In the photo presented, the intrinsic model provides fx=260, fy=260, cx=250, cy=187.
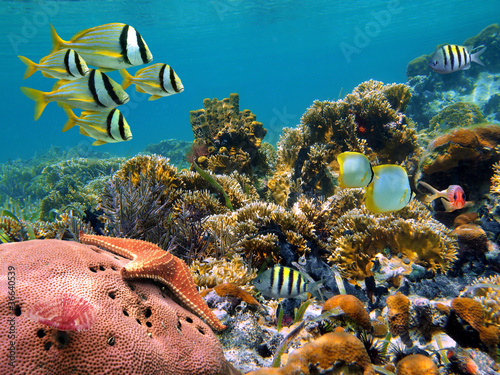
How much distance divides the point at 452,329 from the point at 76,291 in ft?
9.65

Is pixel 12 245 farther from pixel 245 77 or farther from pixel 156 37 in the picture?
pixel 245 77

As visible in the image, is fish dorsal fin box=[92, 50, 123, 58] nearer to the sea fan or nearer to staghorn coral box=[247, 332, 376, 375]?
the sea fan

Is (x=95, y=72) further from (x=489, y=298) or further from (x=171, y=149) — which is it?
(x=171, y=149)

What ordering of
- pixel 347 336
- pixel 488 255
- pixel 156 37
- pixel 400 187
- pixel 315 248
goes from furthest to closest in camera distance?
pixel 156 37 < pixel 315 248 < pixel 488 255 < pixel 400 187 < pixel 347 336

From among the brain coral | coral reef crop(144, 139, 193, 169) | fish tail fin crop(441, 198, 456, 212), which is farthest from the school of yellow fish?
coral reef crop(144, 139, 193, 169)

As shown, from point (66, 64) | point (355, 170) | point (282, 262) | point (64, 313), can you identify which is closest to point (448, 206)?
point (282, 262)

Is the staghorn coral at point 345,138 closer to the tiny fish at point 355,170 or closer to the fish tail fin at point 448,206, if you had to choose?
the fish tail fin at point 448,206

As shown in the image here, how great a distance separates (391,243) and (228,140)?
507cm

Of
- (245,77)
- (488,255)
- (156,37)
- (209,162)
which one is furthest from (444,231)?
(245,77)

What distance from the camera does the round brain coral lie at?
173 centimetres

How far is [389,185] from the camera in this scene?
98.7 inches

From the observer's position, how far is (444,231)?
3602 millimetres

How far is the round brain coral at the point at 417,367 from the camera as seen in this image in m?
1.73

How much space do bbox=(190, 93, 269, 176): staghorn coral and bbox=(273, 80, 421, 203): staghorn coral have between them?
96 centimetres
